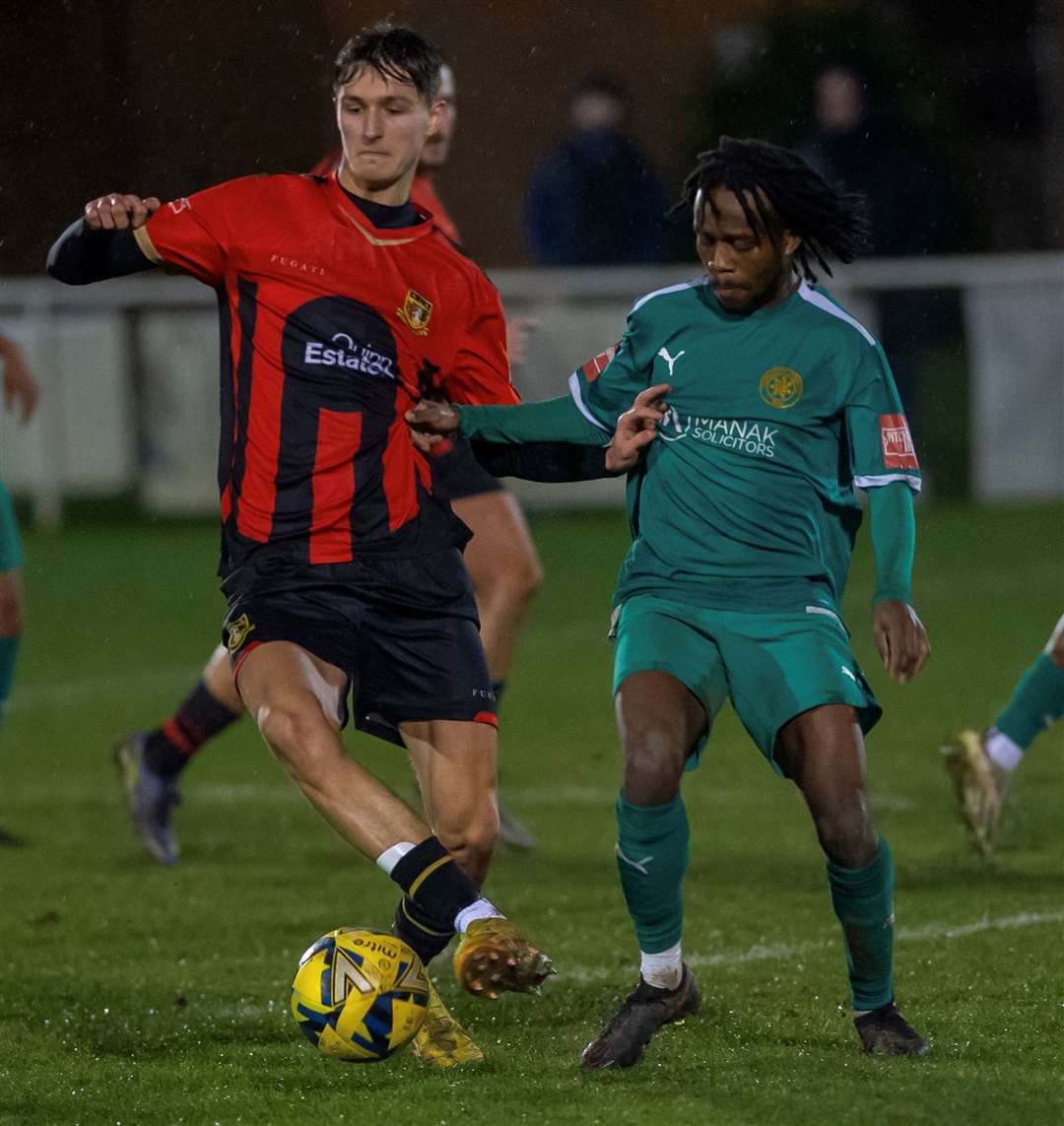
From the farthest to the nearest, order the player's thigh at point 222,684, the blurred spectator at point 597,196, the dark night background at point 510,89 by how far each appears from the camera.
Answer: the blurred spectator at point 597,196 < the dark night background at point 510,89 < the player's thigh at point 222,684

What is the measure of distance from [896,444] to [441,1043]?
151cm

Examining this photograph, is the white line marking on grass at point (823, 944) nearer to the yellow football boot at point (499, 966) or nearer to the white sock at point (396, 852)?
the white sock at point (396, 852)

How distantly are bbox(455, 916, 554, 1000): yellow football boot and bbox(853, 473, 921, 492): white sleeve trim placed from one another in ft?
3.83

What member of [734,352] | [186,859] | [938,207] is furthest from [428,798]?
[938,207]

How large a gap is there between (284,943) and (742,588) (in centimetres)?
193

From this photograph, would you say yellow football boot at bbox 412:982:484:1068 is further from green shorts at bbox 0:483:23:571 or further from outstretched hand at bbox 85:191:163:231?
green shorts at bbox 0:483:23:571

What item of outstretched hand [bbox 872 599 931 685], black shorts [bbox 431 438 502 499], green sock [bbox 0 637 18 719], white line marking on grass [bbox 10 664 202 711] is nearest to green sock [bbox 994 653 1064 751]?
black shorts [bbox 431 438 502 499]

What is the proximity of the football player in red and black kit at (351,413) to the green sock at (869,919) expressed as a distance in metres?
0.88

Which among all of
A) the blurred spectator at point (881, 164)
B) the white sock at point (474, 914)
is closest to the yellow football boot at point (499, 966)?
the white sock at point (474, 914)

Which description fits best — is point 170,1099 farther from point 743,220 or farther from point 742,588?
point 743,220

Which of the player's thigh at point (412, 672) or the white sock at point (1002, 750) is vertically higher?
the player's thigh at point (412, 672)

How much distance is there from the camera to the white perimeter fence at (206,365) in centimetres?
1694

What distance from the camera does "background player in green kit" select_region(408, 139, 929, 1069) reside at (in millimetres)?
4531

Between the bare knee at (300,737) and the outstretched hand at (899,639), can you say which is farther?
the bare knee at (300,737)
